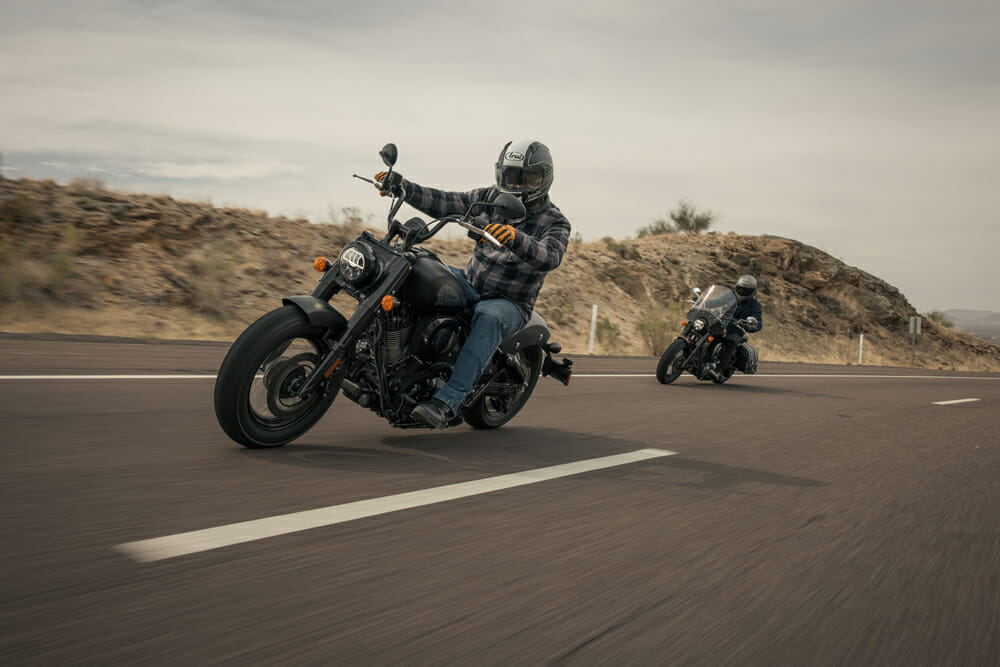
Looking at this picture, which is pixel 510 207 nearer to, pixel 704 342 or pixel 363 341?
pixel 363 341

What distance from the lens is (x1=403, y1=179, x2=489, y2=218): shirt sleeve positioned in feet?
18.3

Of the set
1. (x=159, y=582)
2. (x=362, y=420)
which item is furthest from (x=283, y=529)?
(x=362, y=420)

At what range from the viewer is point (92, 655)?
1.92 meters

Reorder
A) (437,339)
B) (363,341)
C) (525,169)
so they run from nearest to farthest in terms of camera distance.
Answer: (363,341) < (437,339) < (525,169)

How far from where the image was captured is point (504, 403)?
6.03 metres

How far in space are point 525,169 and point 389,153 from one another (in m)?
1.06

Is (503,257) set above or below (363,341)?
above

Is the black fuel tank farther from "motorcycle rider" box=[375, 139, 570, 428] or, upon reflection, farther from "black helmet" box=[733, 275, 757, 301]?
"black helmet" box=[733, 275, 757, 301]

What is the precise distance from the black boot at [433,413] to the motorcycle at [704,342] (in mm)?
6906

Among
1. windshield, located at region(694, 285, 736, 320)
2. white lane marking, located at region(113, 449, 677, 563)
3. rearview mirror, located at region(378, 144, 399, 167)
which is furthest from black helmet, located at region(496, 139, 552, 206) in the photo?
windshield, located at region(694, 285, 736, 320)

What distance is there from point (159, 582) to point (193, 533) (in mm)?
504

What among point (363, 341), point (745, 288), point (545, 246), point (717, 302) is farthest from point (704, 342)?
point (363, 341)

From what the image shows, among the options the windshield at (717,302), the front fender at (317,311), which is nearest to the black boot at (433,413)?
the front fender at (317,311)

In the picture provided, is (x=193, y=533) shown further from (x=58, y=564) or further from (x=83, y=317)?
(x=83, y=317)
